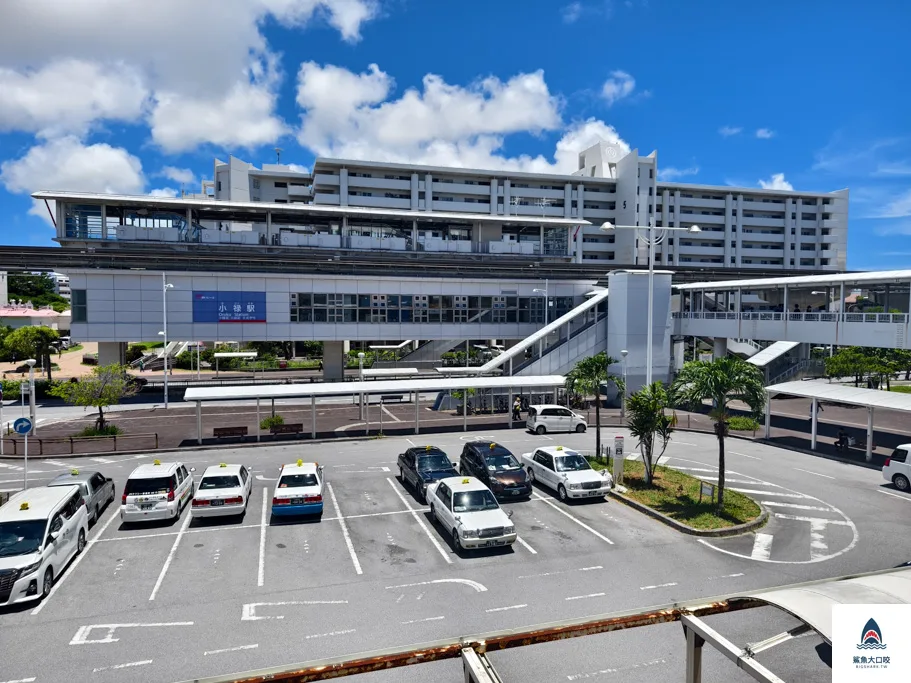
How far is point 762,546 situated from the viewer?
16.3 metres

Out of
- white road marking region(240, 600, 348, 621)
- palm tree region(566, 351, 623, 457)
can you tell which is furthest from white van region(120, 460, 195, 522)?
palm tree region(566, 351, 623, 457)

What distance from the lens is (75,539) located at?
1544cm

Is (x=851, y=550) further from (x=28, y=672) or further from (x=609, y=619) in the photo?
(x=28, y=672)

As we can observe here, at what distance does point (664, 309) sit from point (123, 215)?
48.2m

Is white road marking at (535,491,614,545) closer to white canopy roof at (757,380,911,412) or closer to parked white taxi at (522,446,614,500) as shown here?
parked white taxi at (522,446,614,500)

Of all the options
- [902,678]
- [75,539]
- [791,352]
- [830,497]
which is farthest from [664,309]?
[902,678]

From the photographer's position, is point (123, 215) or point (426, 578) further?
point (123, 215)

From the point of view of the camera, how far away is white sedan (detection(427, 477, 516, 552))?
1573 cm

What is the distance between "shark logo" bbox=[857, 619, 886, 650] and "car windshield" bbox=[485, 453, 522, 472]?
1687cm

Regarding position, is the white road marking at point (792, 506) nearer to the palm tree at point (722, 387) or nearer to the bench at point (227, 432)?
the palm tree at point (722, 387)

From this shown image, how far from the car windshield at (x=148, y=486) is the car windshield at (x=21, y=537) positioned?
407 centimetres

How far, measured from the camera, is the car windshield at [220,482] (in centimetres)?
1850

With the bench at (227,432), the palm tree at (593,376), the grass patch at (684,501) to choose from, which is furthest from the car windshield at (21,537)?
the palm tree at (593,376)

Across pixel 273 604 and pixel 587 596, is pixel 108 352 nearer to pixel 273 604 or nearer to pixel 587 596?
pixel 273 604
